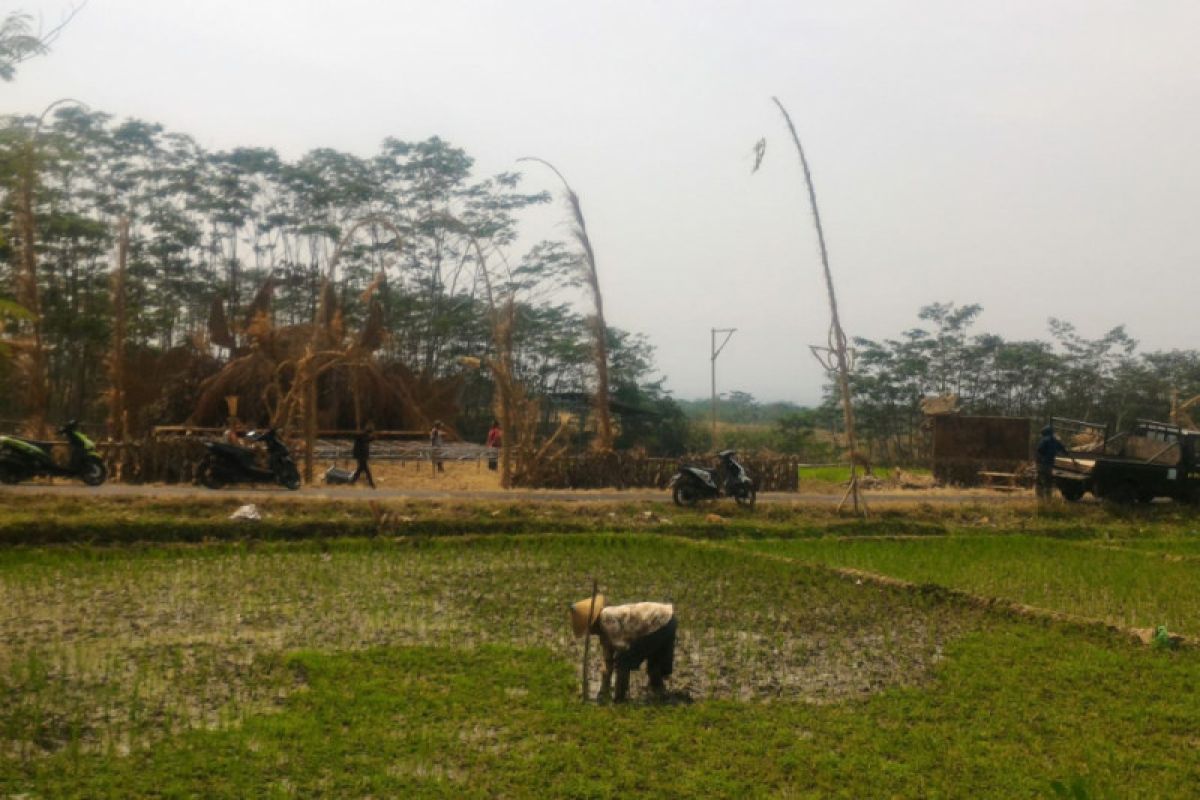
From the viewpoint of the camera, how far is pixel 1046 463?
17.1m

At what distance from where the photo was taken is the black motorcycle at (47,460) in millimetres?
14680

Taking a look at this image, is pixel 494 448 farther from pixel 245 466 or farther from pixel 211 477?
pixel 211 477

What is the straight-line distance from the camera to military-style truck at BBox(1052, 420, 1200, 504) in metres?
16.9

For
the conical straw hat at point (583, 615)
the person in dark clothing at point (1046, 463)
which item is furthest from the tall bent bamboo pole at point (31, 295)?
the person in dark clothing at point (1046, 463)

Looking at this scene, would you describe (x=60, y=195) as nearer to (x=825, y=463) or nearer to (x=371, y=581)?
(x=371, y=581)

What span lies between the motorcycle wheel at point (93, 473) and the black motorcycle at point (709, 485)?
27.6 ft

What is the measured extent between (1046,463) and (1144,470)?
1.54m

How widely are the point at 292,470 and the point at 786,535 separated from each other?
291 inches

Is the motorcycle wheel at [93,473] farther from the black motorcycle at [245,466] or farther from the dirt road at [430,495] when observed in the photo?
the black motorcycle at [245,466]

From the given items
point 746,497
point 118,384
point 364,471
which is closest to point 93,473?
point 364,471

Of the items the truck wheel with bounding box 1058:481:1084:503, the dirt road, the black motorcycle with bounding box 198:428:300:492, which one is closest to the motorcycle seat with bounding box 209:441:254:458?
the black motorcycle with bounding box 198:428:300:492

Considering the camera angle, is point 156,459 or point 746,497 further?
point 156,459

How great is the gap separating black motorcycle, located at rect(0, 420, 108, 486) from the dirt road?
0.63 feet

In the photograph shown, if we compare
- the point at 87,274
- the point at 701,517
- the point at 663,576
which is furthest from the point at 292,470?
the point at 87,274
